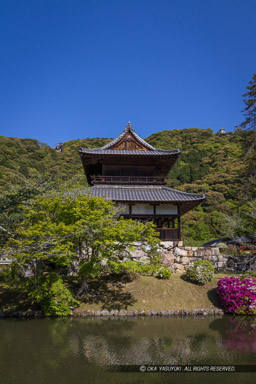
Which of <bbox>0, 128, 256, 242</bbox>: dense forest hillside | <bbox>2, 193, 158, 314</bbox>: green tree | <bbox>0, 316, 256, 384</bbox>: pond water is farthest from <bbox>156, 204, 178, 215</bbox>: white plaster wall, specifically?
<bbox>0, 128, 256, 242</bbox>: dense forest hillside

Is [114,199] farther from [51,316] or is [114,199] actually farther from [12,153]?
[12,153]

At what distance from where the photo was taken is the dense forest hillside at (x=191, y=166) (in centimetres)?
4515

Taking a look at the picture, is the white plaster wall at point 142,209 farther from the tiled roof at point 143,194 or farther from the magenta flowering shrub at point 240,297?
the magenta flowering shrub at point 240,297

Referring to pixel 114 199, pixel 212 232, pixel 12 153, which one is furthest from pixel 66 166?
pixel 114 199

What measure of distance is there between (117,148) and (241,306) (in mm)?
16317

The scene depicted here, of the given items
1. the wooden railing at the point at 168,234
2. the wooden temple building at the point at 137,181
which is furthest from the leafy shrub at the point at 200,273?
the wooden temple building at the point at 137,181

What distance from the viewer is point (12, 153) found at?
65.5m

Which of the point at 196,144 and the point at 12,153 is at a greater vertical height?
the point at 196,144

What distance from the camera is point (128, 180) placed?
22.7 metres

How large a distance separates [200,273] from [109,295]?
6.14m

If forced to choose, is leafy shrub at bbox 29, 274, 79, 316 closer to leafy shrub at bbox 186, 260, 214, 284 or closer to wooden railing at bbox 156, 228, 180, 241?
leafy shrub at bbox 186, 260, 214, 284

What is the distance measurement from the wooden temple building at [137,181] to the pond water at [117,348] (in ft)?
29.1

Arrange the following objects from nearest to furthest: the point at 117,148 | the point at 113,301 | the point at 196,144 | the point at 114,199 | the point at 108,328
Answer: the point at 108,328 → the point at 113,301 → the point at 114,199 → the point at 117,148 → the point at 196,144

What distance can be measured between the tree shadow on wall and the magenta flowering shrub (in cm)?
542
